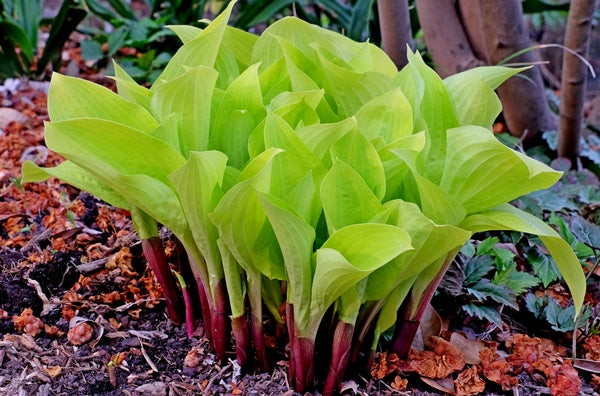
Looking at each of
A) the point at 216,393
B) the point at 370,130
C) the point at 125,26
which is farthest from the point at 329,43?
the point at 125,26

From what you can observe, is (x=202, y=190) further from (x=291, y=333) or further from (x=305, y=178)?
(x=291, y=333)

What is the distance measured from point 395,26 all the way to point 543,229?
3.59ft

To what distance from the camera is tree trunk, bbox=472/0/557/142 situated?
234cm

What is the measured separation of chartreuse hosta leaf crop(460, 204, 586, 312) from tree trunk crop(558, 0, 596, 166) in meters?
1.24

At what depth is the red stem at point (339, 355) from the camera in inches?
48.1

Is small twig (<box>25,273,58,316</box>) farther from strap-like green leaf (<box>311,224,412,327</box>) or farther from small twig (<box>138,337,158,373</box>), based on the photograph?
strap-like green leaf (<box>311,224,412,327</box>)

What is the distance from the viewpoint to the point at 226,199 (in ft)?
3.51

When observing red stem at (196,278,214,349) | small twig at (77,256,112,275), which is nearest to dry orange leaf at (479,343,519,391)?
red stem at (196,278,214,349)

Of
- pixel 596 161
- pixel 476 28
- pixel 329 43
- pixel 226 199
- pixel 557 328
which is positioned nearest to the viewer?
pixel 226 199

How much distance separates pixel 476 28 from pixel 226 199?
1.86 m

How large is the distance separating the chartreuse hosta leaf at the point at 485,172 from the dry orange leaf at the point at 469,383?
39 centimetres

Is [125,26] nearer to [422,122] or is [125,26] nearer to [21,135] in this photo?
[21,135]

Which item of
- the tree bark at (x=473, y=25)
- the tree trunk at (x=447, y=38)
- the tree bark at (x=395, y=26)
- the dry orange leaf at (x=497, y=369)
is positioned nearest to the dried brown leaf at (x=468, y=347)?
the dry orange leaf at (x=497, y=369)

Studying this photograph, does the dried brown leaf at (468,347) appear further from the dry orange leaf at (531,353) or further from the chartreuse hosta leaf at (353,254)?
the chartreuse hosta leaf at (353,254)
